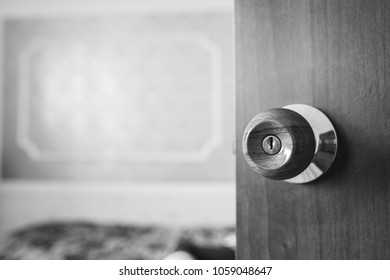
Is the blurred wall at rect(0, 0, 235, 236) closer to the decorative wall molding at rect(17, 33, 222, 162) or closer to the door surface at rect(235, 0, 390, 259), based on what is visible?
the decorative wall molding at rect(17, 33, 222, 162)

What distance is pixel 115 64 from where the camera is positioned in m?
2.61

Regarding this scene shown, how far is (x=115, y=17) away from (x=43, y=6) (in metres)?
0.54

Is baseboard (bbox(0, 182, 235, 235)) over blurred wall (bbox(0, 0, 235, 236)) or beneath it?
beneath

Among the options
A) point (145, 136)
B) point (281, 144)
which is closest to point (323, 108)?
point (281, 144)

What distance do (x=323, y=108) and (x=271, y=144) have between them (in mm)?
57

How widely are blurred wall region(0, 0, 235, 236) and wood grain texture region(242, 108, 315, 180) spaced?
2.30 m

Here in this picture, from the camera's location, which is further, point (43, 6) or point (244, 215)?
point (43, 6)

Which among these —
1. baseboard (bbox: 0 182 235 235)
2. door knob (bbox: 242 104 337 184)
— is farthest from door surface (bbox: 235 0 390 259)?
baseboard (bbox: 0 182 235 235)

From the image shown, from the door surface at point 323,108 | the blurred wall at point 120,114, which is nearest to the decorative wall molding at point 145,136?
the blurred wall at point 120,114

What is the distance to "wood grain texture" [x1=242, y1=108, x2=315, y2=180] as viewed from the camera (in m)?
0.21

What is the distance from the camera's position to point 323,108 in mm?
247
